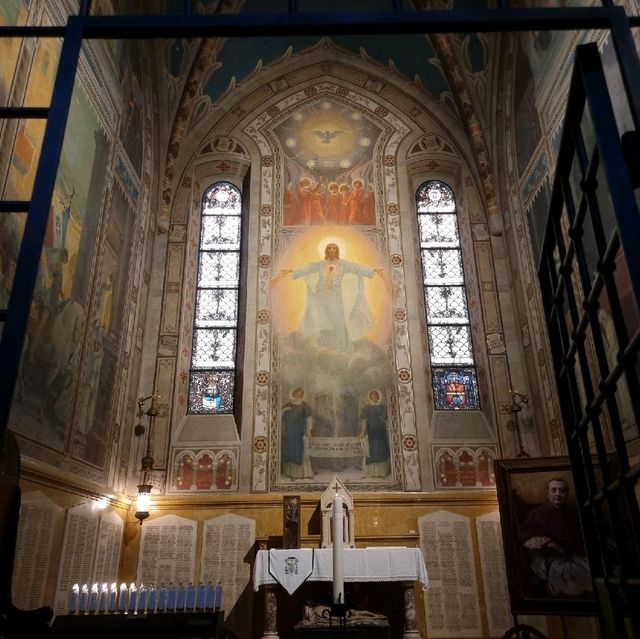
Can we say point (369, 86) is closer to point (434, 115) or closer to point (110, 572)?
point (434, 115)

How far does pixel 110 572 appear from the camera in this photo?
9094 millimetres

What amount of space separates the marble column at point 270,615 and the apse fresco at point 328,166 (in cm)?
685

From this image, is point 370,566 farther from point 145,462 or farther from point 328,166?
point 328,166

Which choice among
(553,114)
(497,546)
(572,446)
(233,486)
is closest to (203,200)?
(233,486)

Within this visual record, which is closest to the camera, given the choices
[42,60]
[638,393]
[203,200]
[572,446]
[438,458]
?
[638,393]

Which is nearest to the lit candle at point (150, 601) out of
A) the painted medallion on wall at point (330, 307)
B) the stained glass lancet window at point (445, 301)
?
the painted medallion on wall at point (330, 307)

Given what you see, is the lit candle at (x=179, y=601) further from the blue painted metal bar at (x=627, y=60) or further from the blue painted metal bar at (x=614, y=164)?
the blue painted metal bar at (x=627, y=60)

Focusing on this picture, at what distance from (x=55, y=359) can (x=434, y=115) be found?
31.0ft

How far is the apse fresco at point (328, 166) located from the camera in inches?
502

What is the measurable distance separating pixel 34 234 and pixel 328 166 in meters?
11.3

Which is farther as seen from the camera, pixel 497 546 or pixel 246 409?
pixel 246 409

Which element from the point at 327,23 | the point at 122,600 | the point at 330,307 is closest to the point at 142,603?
the point at 122,600

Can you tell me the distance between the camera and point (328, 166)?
1326 cm

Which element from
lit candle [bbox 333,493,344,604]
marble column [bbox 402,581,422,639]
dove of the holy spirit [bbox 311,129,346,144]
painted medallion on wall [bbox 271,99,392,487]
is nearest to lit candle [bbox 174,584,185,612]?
painted medallion on wall [bbox 271,99,392,487]
